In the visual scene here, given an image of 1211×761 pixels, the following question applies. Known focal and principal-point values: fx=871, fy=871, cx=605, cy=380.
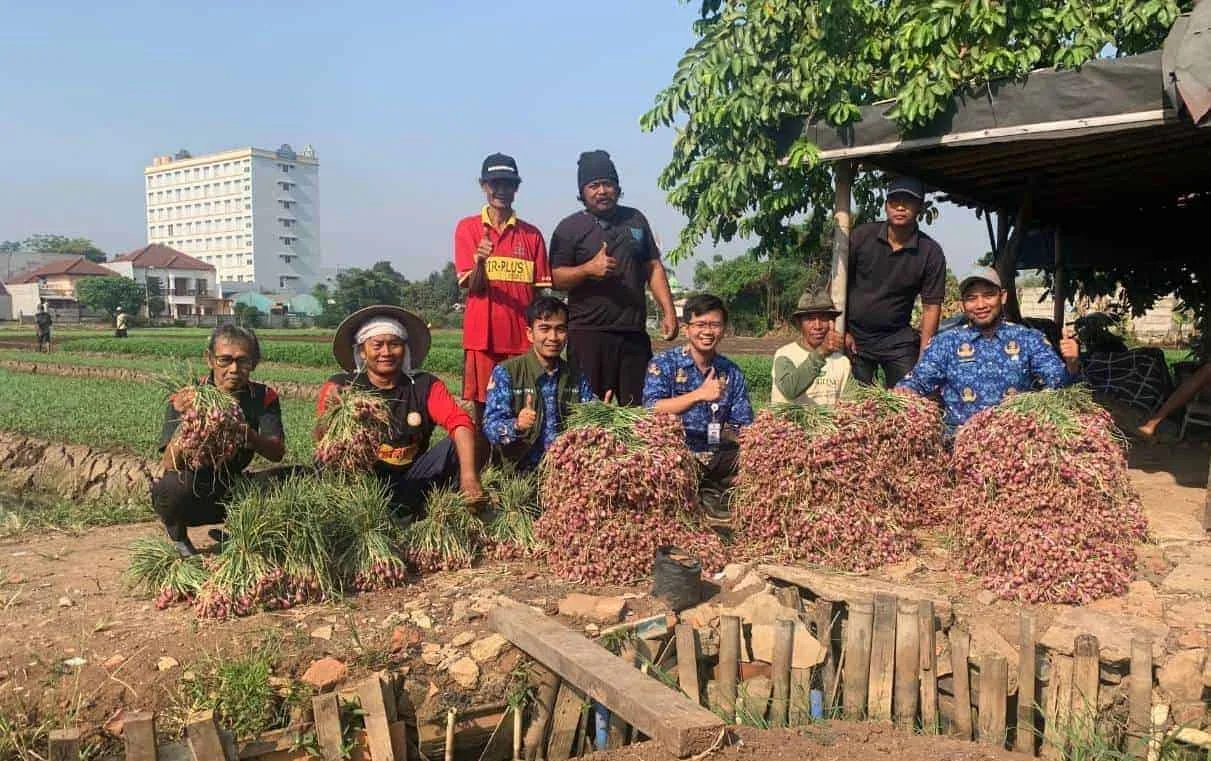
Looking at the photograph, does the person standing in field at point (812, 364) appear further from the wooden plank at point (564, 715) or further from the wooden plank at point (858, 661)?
the wooden plank at point (564, 715)

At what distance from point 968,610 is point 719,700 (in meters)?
1.15

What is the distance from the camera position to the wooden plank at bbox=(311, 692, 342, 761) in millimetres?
3078

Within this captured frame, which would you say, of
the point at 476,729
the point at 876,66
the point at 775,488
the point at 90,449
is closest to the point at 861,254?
the point at 876,66

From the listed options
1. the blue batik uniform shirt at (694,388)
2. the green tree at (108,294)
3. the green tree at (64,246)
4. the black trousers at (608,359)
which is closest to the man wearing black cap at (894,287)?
the blue batik uniform shirt at (694,388)

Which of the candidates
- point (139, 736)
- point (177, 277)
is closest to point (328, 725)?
point (139, 736)

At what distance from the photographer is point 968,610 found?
12.2 ft

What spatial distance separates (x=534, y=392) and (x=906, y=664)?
2275 millimetres

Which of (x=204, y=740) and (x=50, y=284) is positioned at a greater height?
(x=50, y=284)

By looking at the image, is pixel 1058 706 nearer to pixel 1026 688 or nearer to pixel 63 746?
pixel 1026 688

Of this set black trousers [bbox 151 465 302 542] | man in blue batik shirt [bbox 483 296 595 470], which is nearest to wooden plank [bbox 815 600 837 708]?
man in blue batik shirt [bbox 483 296 595 470]

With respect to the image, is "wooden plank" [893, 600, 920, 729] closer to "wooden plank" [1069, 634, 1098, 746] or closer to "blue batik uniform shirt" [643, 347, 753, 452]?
"wooden plank" [1069, 634, 1098, 746]

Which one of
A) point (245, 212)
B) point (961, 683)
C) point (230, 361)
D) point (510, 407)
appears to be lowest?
point (961, 683)

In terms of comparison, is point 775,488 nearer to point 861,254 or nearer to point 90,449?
point 861,254

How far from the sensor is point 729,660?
3.44 meters
